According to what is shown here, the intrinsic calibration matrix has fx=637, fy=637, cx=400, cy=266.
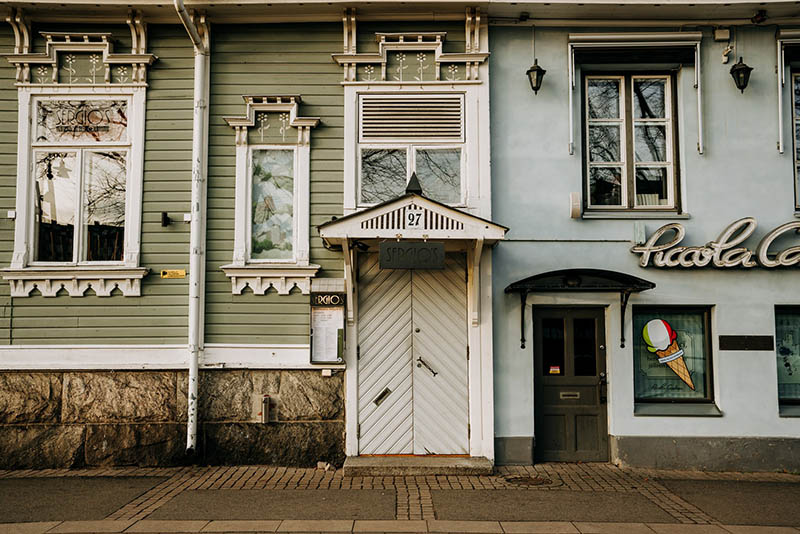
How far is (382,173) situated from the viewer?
8.83 metres

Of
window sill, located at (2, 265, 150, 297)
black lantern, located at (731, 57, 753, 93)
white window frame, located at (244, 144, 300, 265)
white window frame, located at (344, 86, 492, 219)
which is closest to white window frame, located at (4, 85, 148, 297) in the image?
window sill, located at (2, 265, 150, 297)

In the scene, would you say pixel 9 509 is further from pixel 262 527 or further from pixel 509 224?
pixel 509 224

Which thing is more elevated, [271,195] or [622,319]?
[271,195]

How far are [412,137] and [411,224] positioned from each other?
5.60 ft

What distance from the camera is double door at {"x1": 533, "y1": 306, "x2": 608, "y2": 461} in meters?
8.57

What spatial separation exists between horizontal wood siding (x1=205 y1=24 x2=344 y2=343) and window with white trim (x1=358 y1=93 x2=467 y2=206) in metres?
0.39

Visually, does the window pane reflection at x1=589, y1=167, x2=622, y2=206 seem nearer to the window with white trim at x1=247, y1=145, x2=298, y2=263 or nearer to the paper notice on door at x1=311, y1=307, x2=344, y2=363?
the paper notice on door at x1=311, y1=307, x2=344, y2=363

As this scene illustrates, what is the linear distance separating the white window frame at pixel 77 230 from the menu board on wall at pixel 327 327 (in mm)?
2425

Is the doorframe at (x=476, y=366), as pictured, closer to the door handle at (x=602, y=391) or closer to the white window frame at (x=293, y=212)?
the white window frame at (x=293, y=212)

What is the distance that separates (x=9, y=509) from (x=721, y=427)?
853cm

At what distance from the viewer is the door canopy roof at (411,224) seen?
25.2 feet

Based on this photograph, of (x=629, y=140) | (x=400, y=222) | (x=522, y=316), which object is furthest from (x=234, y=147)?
(x=629, y=140)

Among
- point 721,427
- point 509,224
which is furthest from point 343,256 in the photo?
point 721,427

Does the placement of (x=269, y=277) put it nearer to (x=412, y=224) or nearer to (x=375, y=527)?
(x=412, y=224)
